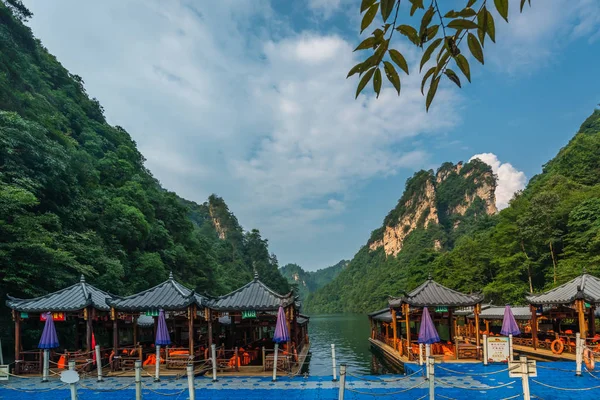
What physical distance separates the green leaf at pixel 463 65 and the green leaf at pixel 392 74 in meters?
0.27

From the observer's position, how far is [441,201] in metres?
113

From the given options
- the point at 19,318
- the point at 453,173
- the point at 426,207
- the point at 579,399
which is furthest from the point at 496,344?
the point at 453,173

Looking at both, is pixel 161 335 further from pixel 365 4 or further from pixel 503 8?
pixel 503 8

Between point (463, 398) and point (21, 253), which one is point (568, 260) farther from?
point (21, 253)

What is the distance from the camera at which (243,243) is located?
83312 mm

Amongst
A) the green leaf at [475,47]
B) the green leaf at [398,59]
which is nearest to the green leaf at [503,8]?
the green leaf at [475,47]

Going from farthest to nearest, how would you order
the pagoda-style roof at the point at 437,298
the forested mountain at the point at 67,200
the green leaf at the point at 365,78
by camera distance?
the forested mountain at the point at 67,200
the pagoda-style roof at the point at 437,298
the green leaf at the point at 365,78

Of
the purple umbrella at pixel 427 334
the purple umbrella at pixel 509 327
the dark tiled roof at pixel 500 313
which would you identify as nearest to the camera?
the purple umbrella at pixel 427 334

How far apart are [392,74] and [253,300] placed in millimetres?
14240

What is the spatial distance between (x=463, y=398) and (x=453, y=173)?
11871cm

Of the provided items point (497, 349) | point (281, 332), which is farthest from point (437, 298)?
point (281, 332)

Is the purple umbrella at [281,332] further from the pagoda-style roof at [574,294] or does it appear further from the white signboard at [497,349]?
the pagoda-style roof at [574,294]

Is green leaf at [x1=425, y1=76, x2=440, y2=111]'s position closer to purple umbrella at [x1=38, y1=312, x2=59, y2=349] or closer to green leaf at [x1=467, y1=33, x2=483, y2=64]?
green leaf at [x1=467, y1=33, x2=483, y2=64]

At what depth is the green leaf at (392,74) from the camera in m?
1.76
